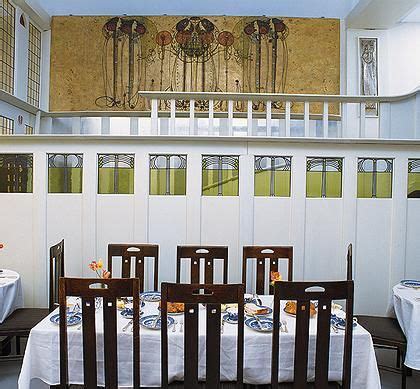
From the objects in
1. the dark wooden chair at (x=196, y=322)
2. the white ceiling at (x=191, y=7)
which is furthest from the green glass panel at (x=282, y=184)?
the white ceiling at (x=191, y=7)

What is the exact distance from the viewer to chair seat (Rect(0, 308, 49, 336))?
10.0 ft

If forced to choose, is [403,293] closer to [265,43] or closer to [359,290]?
[359,290]

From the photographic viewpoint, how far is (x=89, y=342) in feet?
6.99

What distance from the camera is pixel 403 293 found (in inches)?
124

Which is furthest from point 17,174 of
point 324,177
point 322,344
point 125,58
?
point 322,344

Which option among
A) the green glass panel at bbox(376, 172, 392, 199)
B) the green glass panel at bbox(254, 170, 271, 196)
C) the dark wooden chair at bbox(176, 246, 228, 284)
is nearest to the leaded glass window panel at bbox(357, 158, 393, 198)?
the green glass panel at bbox(376, 172, 392, 199)

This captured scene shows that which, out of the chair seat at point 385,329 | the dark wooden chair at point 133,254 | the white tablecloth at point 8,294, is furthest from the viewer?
the dark wooden chair at point 133,254

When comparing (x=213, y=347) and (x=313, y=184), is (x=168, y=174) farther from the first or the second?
(x=213, y=347)

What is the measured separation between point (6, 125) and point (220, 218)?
2910 mm

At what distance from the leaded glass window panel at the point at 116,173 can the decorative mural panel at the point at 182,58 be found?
2455mm

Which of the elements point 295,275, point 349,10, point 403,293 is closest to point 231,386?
point 403,293

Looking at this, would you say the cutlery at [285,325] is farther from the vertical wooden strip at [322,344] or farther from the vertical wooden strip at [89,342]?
the vertical wooden strip at [89,342]

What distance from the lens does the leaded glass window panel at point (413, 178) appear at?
13.0ft

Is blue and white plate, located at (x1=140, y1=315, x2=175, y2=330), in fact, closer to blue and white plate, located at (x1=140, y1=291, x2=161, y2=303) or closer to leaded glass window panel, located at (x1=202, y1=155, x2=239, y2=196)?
blue and white plate, located at (x1=140, y1=291, x2=161, y2=303)
